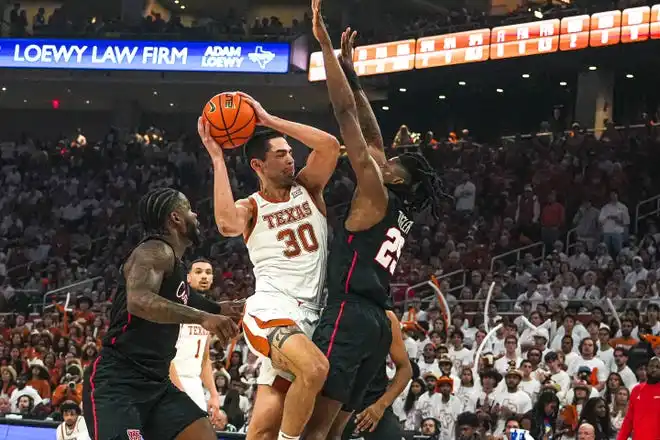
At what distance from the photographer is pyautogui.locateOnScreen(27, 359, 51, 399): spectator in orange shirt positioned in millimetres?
15078

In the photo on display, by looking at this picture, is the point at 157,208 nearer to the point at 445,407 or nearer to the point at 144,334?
the point at 144,334

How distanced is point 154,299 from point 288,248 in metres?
0.89

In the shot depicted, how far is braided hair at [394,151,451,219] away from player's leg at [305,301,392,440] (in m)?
0.70

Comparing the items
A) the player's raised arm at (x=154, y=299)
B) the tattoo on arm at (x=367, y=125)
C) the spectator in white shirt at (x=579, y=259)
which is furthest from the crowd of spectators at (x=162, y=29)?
the player's raised arm at (x=154, y=299)

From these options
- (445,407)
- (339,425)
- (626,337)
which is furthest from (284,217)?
(626,337)

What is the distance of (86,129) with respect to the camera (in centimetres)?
3484

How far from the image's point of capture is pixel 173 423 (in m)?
5.91

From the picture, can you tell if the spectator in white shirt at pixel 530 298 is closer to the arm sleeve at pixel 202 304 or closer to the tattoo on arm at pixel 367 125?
the tattoo on arm at pixel 367 125

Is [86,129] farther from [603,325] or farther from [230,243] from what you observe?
[603,325]

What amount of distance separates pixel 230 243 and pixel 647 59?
981 centimetres

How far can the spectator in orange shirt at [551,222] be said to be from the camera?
18156mm

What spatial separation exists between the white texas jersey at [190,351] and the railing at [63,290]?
489 inches

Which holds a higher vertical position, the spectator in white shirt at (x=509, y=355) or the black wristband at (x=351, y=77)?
the black wristband at (x=351, y=77)

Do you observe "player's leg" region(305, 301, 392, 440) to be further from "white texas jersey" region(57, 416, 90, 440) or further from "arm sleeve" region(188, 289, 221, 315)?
"white texas jersey" region(57, 416, 90, 440)
